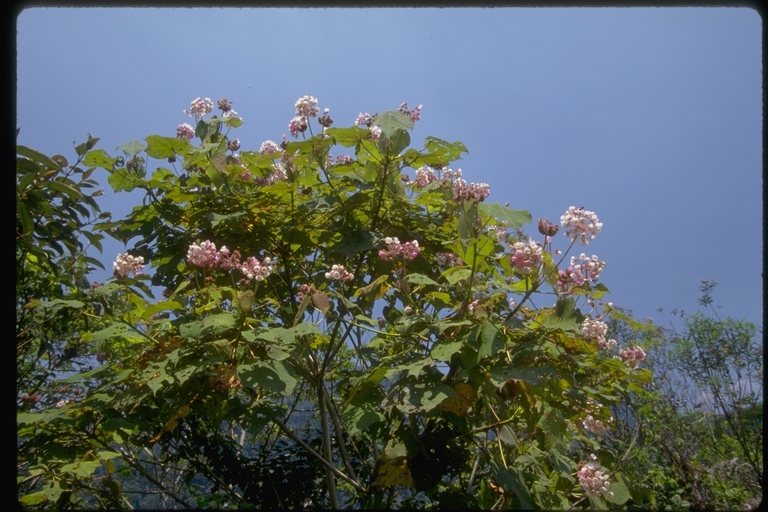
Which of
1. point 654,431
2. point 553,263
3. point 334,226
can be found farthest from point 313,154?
point 654,431

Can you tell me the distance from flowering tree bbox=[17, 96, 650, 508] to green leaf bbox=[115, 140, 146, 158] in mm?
11

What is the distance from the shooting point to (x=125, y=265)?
2.43m

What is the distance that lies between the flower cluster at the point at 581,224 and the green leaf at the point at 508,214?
0.55 feet

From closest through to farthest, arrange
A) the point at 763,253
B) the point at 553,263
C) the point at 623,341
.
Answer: the point at 763,253 → the point at 553,263 → the point at 623,341

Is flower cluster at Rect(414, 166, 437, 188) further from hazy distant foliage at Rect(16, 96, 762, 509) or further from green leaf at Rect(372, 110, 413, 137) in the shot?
green leaf at Rect(372, 110, 413, 137)

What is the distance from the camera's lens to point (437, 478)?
243cm

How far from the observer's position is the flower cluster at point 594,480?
234cm

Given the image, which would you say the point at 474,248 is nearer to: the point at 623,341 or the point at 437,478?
the point at 437,478

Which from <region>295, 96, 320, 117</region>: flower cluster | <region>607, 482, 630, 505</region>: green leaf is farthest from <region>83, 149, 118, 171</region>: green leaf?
<region>607, 482, 630, 505</region>: green leaf

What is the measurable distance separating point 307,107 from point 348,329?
4.31 ft

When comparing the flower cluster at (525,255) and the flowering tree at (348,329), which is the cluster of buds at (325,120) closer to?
the flowering tree at (348,329)

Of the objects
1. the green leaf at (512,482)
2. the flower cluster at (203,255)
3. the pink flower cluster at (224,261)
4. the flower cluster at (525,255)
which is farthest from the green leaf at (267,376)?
the flower cluster at (525,255)

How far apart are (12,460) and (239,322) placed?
852 millimetres

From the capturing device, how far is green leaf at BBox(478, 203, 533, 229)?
219cm
